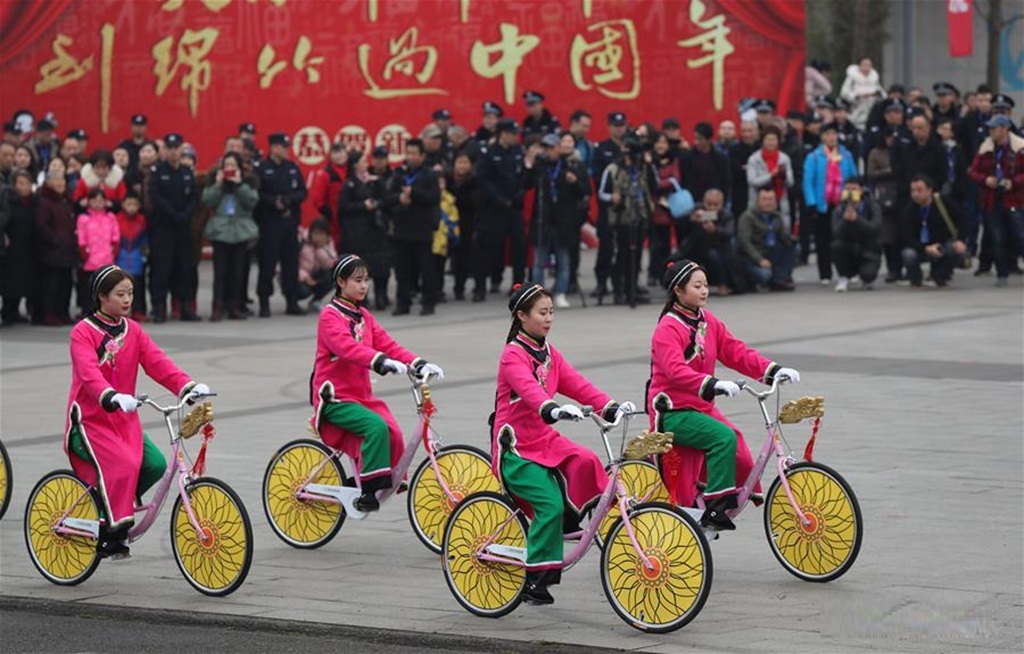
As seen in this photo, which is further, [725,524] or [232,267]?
[232,267]

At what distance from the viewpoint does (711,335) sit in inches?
388

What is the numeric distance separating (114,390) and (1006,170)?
16137mm

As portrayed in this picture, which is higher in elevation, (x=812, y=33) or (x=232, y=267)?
(x=812, y=33)

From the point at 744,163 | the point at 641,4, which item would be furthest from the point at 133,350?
the point at 641,4

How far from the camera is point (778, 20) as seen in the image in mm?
28547

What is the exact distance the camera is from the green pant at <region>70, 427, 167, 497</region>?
989 centimetres

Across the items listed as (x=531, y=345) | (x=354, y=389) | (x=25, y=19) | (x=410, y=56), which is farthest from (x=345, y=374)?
(x=25, y=19)

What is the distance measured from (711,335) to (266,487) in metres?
2.66

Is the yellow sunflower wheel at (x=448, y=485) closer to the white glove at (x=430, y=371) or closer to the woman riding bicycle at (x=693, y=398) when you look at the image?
the white glove at (x=430, y=371)

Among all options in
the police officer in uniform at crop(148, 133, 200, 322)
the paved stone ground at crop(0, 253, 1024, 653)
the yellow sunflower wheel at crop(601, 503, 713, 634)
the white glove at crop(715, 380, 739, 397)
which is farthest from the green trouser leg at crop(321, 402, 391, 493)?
the police officer in uniform at crop(148, 133, 200, 322)

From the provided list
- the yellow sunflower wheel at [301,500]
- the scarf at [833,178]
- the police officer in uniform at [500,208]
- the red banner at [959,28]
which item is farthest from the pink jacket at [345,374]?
the red banner at [959,28]

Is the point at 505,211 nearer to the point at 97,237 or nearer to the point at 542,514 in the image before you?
the point at 97,237

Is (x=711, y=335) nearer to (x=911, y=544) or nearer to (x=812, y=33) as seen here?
(x=911, y=544)

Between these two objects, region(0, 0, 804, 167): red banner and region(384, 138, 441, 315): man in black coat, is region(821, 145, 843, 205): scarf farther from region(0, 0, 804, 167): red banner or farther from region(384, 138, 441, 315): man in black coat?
region(384, 138, 441, 315): man in black coat
